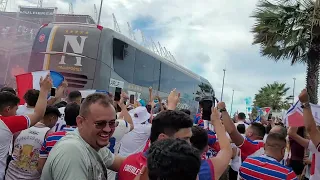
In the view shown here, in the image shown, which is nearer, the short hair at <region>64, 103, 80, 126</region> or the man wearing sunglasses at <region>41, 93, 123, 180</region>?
the man wearing sunglasses at <region>41, 93, 123, 180</region>

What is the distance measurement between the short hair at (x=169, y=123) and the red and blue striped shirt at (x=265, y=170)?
1.14 meters

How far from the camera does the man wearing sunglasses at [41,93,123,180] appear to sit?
184 centimetres

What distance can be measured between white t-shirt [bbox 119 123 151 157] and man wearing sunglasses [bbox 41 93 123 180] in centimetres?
308

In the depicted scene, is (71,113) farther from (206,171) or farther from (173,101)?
(206,171)

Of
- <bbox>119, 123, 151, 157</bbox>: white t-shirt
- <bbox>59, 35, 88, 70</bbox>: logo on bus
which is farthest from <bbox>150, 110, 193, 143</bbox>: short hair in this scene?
<bbox>59, 35, 88, 70</bbox>: logo on bus

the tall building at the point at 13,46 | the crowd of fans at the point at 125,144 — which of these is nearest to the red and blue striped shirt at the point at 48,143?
the crowd of fans at the point at 125,144

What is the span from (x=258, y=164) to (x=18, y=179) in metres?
2.25

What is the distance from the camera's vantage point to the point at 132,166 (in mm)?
2268

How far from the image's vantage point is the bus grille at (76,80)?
10.9 m

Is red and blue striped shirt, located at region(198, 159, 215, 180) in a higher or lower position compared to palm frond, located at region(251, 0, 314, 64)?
lower

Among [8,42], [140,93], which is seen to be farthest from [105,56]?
[8,42]

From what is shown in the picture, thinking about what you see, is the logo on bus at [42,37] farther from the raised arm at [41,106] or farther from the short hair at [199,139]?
the short hair at [199,139]

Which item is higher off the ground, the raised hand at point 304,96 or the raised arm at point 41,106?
the raised hand at point 304,96

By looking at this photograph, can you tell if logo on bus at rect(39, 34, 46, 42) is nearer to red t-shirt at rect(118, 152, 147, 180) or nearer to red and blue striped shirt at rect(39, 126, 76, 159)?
red and blue striped shirt at rect(39, 126, 76, 159)
